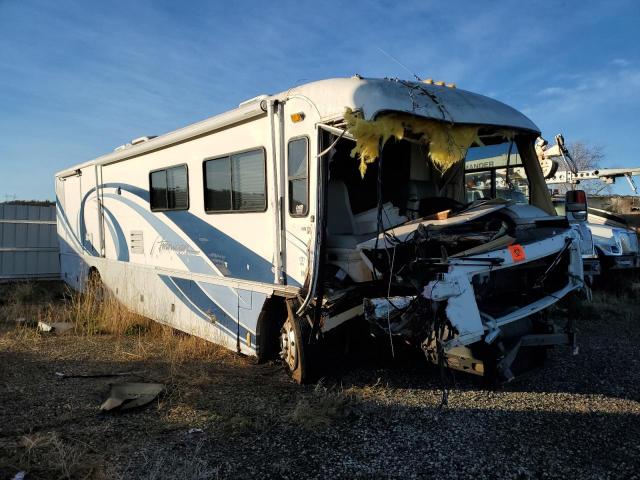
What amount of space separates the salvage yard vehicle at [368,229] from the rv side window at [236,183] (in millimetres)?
22

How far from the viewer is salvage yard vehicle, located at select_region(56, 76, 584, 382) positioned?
4621mm

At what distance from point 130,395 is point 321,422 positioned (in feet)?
6.24

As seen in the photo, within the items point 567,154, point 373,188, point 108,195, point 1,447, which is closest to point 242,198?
point 373,188

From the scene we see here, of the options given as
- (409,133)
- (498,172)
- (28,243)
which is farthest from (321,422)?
(28,243)

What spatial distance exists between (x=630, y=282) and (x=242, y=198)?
9502mm

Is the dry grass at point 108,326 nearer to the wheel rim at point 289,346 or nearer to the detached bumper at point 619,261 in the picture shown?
the wheel rim at point 289,346

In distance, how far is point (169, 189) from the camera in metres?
7.72

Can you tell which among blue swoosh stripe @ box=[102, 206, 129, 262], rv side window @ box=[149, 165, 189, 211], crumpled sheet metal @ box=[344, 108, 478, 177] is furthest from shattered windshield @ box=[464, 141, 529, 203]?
blue swoosh stripe @ box=[102, 206, 129, 262]

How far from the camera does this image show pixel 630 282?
1168cm

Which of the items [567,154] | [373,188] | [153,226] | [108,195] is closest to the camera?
[373,188]

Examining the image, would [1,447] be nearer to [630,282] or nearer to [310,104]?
[310,104]

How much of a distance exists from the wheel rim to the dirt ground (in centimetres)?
20

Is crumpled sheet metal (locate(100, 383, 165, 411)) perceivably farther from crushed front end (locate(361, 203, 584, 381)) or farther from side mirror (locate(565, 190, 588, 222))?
side mirror (locate(565, 190, 588, 222))

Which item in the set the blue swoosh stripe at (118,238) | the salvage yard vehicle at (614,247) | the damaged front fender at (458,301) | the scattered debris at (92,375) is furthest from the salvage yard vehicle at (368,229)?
the salvage yard vehicle at (614,247)
